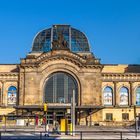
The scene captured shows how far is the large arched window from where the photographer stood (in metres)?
81.1

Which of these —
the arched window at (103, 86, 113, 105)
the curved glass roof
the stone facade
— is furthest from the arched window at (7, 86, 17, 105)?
the arched window at (103, 86, 113, 105)

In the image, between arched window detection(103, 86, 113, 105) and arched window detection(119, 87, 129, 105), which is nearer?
arched window detection(119, 87, 129, 105)

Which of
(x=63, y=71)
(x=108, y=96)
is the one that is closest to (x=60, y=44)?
(x=63, y=71)

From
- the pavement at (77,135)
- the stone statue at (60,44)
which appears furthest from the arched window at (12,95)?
the pavement at (77,135)

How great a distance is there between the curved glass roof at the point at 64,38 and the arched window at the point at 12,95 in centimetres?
1032

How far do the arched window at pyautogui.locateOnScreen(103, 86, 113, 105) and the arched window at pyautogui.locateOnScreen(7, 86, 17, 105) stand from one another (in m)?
19.7

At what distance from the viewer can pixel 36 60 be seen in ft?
270

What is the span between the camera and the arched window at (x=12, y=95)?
85375mm

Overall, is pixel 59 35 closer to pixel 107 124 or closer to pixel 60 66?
pixel 60 66

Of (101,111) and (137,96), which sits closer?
(101,111)

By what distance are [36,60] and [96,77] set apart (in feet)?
42.8

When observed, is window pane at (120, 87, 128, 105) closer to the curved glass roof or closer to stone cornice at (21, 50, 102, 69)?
stone cornice at (21, 50, 102, 69)

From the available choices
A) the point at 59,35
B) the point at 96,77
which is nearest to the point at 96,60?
the point at 96,77

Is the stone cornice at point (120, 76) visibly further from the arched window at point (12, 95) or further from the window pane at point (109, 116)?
the arched window at point (12, 95)
